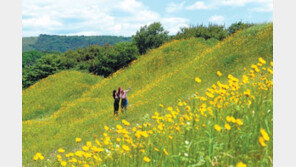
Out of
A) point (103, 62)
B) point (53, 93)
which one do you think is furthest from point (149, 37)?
point (53, 93)

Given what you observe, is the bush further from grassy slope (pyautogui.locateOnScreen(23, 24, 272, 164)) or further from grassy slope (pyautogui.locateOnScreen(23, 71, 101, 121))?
grassy slope (pyautogui.locateOnScreen(23, 71, 101, 121))

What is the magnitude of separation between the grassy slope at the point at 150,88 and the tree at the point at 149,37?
7983 mm

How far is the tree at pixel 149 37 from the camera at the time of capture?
34250mm

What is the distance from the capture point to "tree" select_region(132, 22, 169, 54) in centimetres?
3425

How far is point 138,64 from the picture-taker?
28.0 metres

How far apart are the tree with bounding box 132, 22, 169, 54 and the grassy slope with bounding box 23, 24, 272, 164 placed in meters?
7.98

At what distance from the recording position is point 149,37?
34219mm

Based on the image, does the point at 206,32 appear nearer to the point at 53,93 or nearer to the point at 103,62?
the point at 103,62

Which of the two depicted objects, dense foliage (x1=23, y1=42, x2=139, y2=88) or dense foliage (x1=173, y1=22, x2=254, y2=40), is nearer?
dense foliage (x1=173, y1=22, x2=254, y2=40)

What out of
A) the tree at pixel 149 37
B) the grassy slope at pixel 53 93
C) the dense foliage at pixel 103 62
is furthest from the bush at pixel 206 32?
the grassy slope at pixel 53 93

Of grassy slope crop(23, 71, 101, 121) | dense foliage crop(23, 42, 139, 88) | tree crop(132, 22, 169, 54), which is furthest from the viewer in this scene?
tree crop(132, 22, 169, 54)

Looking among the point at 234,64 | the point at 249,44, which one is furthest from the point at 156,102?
the point at 249,44

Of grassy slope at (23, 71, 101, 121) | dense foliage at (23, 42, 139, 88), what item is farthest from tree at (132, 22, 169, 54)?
grassy slope at (23, 71, 101, 121)

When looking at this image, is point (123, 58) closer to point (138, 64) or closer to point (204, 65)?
point (138, 64)
